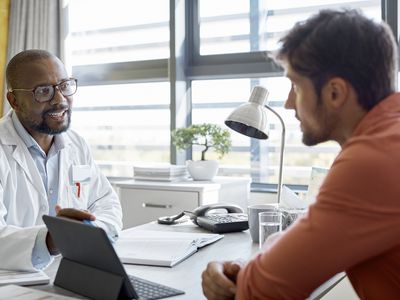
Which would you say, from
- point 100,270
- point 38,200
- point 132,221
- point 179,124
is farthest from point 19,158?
point 179,124

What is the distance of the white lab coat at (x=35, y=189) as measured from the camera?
1.78 m

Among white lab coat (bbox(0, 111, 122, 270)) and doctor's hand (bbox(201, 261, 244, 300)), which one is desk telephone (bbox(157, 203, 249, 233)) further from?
doctor's hand (bbox(201, 261, 244, 300))

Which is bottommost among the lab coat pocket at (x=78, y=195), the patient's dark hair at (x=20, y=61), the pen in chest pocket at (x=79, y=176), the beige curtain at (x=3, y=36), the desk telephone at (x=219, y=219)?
the desk telephone at (x=219, y=219)

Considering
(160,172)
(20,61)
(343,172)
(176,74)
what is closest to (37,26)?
(176,74)

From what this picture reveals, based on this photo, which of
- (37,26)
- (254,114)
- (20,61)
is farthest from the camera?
(37,26)

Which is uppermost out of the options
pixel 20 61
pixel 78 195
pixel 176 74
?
pixel 176 74

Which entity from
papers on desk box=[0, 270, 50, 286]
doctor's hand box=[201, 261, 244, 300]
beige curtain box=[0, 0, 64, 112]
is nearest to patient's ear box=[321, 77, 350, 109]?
doctor's hand box=[201, 261, 244, 300]

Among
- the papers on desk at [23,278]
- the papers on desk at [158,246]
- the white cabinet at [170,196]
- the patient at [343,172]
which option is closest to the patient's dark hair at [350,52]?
the patient at [343,172]

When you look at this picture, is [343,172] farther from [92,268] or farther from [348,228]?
[92,268]

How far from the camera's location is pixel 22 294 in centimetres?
108

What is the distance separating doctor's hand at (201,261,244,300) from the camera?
102 cm

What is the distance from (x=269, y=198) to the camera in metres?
3.29

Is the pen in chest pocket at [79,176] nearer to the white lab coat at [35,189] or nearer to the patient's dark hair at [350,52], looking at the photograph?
the white lab coat at [35,189]

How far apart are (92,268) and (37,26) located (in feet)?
10.6
